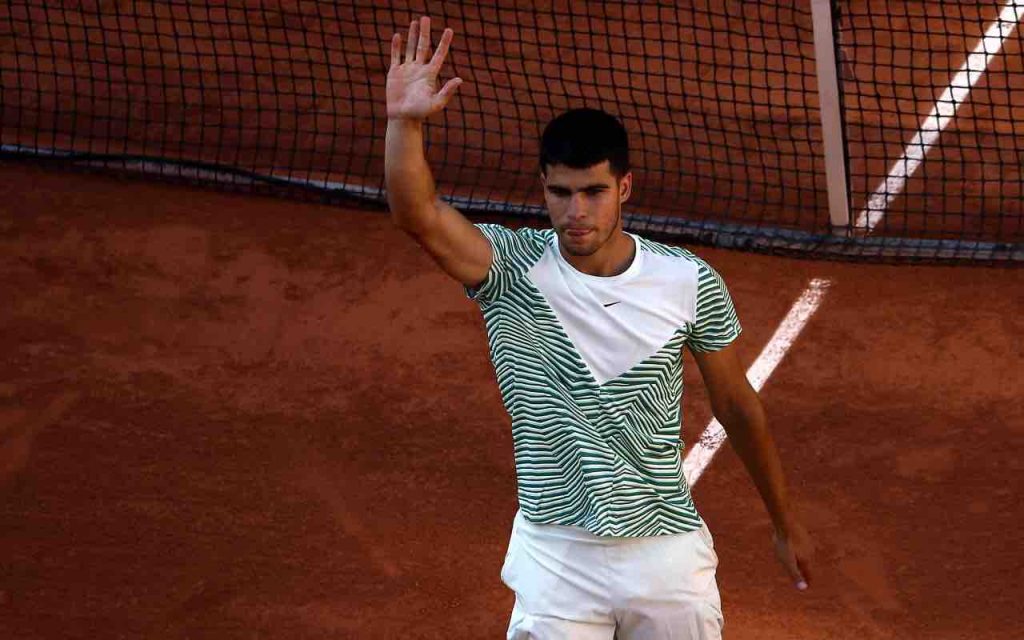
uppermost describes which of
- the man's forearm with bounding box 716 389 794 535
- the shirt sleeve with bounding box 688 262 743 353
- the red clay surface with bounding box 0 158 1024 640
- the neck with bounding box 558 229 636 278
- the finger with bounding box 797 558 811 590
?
the neck with bounding box 558 229 636 278

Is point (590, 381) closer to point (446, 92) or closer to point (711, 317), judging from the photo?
point (711, 317)

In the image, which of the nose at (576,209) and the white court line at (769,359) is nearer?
the nose at (576,209)

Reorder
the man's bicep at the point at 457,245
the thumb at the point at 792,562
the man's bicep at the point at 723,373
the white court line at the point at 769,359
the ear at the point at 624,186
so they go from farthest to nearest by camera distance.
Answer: the white court line at the point at 769,359 → the thumb at the point at 792,562 → the man's bicep at the point at 723,373 → the ear at the point at 624,186 → the man's bicep at the point at 457,245

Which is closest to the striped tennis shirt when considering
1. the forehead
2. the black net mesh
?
the forehead

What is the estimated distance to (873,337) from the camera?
24.7ft

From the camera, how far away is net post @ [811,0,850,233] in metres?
7.82

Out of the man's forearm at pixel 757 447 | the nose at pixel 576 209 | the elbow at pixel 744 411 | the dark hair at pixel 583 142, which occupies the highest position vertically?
the dark hair at pixel 583 142

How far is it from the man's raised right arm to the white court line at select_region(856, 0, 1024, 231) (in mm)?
4976

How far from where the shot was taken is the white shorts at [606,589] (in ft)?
13.2

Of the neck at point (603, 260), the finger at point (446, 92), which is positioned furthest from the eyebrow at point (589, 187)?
the finger at point (446, 92)

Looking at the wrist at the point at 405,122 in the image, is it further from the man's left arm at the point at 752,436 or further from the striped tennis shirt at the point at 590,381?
the man's left arm at the point at 752,436

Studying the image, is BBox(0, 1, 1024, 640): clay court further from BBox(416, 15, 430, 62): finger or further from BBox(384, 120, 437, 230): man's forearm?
BBox(416, 15, 430, 62): finger

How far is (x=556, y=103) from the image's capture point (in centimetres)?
975

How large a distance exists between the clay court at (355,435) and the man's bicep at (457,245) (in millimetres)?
2324
